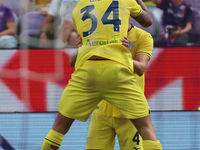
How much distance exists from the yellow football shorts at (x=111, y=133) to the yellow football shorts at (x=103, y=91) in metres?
0.34

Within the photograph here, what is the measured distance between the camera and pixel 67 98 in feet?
8.74

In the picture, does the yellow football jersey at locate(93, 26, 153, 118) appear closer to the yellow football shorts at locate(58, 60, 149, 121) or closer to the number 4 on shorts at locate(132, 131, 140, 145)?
the number 4 on shorts at locate(132, 131, 140, 145)

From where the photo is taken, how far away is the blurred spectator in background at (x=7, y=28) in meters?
5.16

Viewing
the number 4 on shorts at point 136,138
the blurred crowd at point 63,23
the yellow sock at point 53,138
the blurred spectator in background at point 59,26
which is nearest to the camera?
the yellow sock at point 53,138

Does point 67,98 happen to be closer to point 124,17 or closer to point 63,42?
point 124,17

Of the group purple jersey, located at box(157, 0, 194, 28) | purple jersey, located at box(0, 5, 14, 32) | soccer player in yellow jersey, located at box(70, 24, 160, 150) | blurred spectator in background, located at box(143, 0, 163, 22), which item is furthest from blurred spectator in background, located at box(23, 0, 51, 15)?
soccer player in yellow jersey, located at box(70, 24, 160, 150)

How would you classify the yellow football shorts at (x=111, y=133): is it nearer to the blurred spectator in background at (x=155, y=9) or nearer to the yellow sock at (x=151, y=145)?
the yellow sock at (x=151, y=145)

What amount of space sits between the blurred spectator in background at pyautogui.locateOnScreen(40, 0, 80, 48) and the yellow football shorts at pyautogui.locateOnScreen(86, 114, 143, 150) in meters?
2.09

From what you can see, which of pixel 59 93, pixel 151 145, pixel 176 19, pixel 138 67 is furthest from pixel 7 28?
pixel 151 145

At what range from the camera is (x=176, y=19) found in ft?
16.5

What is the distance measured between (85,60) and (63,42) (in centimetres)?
252

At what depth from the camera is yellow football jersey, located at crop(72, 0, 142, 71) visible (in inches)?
102

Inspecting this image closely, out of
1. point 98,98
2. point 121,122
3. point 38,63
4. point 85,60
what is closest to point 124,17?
point 85,60

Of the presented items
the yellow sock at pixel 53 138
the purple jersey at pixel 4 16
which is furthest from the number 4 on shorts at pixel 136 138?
the purple jersey at pixel 4 16
